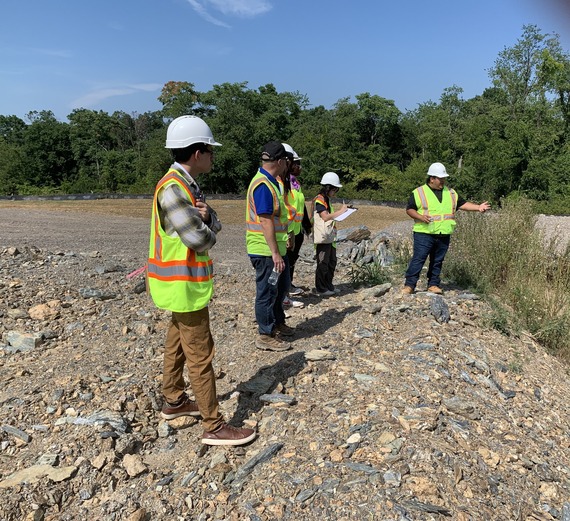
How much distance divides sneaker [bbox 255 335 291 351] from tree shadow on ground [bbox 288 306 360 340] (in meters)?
0.39

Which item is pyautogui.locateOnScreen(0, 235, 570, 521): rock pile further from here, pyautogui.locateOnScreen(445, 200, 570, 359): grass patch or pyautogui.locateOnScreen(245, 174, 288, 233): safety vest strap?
pyautogui.locateOnScreen(245, 174, 288, 233): safety vest strap

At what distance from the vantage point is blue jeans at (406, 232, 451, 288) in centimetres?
530

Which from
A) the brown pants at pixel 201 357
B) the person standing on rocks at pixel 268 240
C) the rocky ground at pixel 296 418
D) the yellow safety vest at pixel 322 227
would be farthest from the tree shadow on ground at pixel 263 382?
the yellow safety vest at pixel 322 227

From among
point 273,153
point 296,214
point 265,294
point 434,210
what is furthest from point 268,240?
point 434,210

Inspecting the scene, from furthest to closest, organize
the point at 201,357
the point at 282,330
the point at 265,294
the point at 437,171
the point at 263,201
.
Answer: the point at 437,171 → the point at 282,330 → the point at 265,294 → the point at 263,201 → the point at 201,357

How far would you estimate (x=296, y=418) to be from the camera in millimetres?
3051

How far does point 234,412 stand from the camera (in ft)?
10.5

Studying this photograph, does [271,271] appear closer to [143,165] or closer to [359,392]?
[359,392]

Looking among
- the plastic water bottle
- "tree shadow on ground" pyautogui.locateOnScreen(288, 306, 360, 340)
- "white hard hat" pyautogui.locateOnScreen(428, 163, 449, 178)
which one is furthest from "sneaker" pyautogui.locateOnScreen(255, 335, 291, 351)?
"white hard hat" pyautogui.locateOnScreen(428, 163, 449, 178)

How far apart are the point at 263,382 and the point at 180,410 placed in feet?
2.34

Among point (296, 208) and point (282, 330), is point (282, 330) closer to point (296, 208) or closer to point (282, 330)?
point (282, 330)

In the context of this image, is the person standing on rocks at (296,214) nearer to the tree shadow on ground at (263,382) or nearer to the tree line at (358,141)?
the tree shadow on ground at (263,382)

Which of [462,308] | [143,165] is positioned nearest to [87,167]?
[143,165]

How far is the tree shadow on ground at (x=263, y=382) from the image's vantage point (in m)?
3.23
